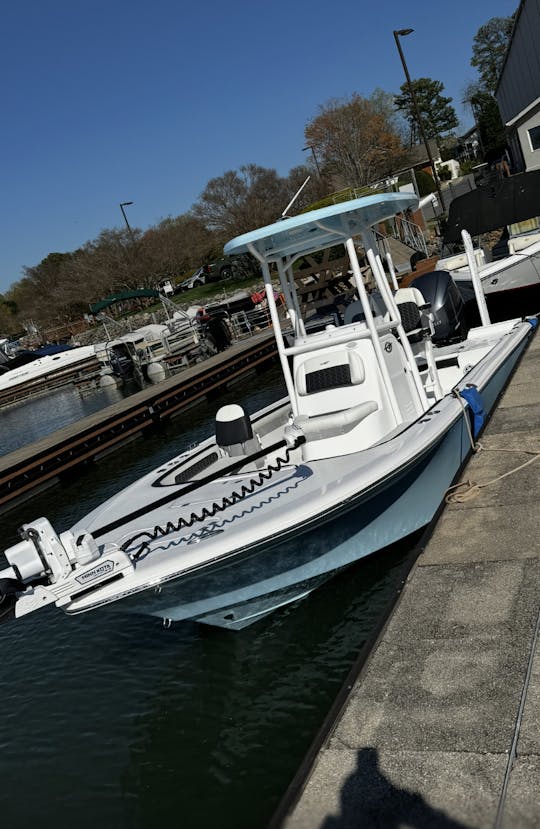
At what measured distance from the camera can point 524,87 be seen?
38875mm

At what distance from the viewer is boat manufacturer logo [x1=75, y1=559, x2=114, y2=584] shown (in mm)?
5695

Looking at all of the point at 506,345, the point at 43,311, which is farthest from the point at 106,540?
the point at 43,311

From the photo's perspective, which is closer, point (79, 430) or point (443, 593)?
point (443, 593)

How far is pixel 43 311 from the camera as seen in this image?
216ft

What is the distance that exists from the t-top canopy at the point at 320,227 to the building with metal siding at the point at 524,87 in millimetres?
24244

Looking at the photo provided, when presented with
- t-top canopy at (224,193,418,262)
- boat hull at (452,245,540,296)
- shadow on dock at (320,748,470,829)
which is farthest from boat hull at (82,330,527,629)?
boat hull at (452,245,540,296)

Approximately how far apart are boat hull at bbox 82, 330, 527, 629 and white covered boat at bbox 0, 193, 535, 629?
1 centimetres

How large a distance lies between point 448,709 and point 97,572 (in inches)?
110

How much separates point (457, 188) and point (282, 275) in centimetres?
4824

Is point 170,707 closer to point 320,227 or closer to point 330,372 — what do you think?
point 330,372

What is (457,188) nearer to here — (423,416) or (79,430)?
(79,430)

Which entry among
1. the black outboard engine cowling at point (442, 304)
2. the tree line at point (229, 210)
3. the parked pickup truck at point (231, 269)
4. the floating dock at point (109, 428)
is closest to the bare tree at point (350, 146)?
the tree line at point (229, 210)

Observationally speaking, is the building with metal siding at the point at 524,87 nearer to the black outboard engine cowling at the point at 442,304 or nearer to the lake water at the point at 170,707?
the black outboard engine cowling at the point at 442,304

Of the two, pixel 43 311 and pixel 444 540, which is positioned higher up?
pixel 43 311
